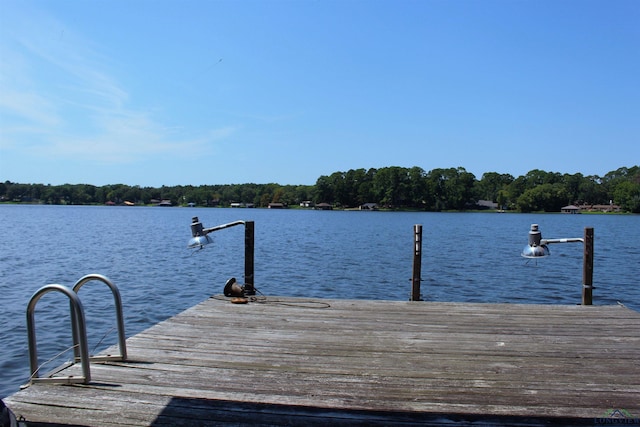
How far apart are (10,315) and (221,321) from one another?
799 cm

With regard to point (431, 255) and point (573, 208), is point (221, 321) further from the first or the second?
point (573, 208)

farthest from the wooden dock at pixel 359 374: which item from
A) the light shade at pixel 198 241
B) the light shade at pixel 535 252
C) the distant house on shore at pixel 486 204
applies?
the distant house on shore at pixel 486 204

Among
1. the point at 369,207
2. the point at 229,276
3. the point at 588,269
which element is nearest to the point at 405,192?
the point at 369,207

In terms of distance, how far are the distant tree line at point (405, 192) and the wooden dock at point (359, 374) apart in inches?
5625

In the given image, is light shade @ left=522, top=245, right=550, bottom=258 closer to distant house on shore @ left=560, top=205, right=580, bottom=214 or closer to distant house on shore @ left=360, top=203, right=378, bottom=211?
distant house on shore @ left=360, top=203, right=378, bottom=211

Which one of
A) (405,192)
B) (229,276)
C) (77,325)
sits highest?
(405,192)

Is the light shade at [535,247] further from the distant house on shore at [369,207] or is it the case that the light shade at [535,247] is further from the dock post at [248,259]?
the distant house on shore at [369,207]

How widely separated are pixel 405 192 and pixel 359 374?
483 ft

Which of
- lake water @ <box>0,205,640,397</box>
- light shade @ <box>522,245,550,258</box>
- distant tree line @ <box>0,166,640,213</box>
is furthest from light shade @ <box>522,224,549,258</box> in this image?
distant tree line @ <box>0,166,640,213</box>

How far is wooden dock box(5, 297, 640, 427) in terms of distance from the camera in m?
3.59

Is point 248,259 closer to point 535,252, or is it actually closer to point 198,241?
A: point 198,241

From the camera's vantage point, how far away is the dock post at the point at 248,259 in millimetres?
8664

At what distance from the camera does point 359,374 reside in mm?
4492

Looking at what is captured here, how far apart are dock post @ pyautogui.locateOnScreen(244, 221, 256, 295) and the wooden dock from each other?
1.57 m
